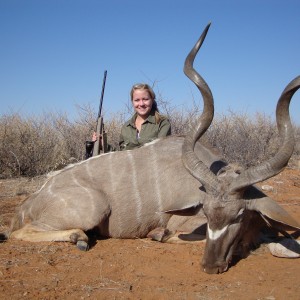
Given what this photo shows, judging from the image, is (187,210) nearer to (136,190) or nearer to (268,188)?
(136,190)

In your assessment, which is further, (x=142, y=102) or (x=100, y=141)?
(x=100, y=141)

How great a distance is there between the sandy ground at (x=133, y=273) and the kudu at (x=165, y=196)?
0.15 meters

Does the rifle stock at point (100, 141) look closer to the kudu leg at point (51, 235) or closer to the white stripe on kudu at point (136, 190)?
the white stripe on kudu at point (136, 190)

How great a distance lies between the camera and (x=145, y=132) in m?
4.61

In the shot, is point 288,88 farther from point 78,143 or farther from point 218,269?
point 78,143

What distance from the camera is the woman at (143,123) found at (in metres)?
4.56

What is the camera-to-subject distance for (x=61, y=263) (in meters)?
2.87

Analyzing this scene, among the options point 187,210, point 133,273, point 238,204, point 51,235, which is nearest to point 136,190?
point 187,210

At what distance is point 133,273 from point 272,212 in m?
1.05

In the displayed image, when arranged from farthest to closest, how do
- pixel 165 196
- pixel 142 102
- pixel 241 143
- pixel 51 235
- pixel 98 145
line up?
pixel 241 143 → pixel 98 145 → pixel 142 102 → pixel 165 196 → pixel 51 235

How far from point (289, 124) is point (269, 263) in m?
1.01

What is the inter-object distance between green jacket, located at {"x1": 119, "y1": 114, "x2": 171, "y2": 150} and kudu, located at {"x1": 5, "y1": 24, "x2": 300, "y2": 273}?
1.95 feet

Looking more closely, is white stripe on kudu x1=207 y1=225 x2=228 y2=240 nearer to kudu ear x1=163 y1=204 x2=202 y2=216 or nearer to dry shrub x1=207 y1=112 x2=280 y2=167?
kudu ear x1=163 y1=204 x2=202 y2=216

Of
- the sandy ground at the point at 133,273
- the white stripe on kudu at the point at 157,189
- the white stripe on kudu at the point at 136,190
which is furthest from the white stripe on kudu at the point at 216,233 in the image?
the white stripe on kudu at the point at 136,190
